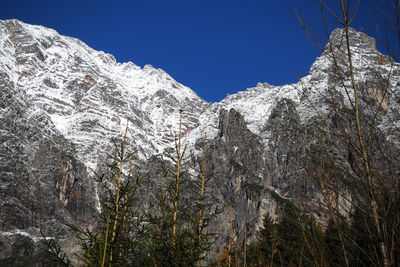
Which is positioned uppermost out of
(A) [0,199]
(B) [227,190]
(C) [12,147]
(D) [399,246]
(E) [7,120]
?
(E) [7,120]

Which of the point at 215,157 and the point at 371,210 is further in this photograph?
the point at 215,157

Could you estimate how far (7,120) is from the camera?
18275 cm

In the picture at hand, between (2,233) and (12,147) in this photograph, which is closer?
(2,233)

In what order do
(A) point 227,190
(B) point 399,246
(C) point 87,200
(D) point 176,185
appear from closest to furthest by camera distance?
(B) point 399,246, (D) point 176,185, (A) point 227,190, (C) point 87,200

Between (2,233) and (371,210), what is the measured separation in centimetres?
17385

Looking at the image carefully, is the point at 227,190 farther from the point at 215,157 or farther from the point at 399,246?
the point at 399,246

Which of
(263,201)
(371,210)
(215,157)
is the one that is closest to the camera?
(371,210)

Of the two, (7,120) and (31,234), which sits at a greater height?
(7,120)

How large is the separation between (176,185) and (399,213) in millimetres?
2749

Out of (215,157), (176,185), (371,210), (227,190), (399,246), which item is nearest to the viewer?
(371,210)

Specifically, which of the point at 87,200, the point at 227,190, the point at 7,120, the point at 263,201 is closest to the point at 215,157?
the point at 227,190

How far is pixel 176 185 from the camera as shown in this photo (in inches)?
182

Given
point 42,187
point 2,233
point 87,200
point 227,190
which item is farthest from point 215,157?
point 2,233

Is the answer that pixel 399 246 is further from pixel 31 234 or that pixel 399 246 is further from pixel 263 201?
pixel 31 234
